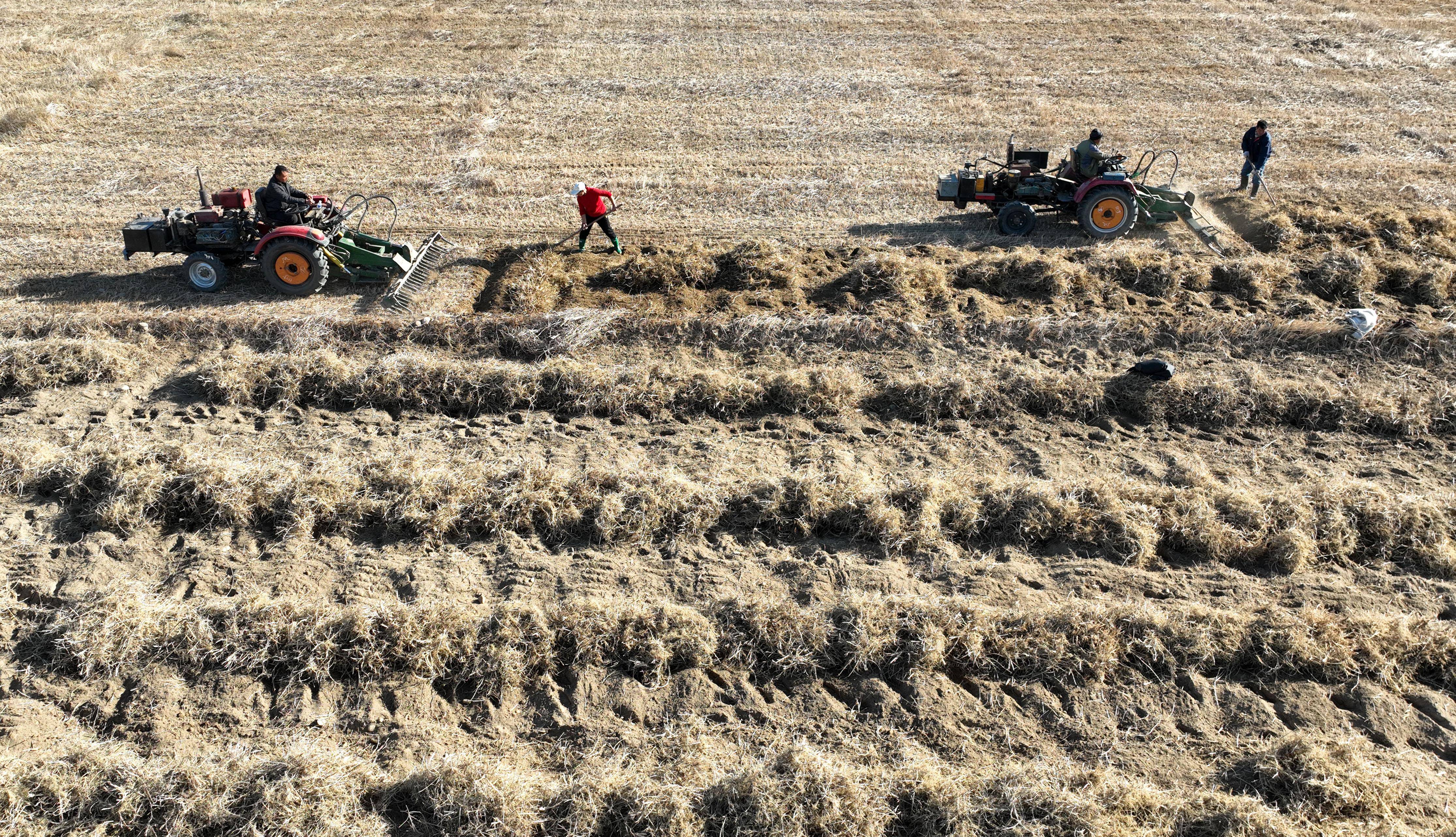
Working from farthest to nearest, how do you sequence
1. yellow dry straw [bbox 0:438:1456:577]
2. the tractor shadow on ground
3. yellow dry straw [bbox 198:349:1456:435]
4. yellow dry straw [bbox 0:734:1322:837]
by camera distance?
the tractor shadow on ground < yellow dry straw [bbox 198:349:1456:435] < yellow dry straw [bbox 0:438:1456:577] < yellow dry straw [bbox 0:734:1322:837]

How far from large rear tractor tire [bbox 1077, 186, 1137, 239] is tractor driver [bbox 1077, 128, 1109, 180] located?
1.07ft

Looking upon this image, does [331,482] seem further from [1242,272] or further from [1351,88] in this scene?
[1351,88]

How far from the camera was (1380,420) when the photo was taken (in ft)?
31.5

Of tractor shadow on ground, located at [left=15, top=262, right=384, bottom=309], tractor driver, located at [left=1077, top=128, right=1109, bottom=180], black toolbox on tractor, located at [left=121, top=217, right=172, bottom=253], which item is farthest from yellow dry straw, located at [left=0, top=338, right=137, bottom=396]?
tractor driver, located at [left=1077, top=128, right=1109, bottom=180]

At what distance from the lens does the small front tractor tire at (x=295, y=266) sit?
11.5 metres

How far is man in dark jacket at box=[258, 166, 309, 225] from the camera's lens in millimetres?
11453

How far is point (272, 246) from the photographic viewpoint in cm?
1148

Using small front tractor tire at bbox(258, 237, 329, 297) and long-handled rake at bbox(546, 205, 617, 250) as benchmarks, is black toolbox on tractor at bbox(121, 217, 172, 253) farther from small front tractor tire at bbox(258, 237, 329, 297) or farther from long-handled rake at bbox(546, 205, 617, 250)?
long-handled rake at bbox(546, 205, 617, 250)

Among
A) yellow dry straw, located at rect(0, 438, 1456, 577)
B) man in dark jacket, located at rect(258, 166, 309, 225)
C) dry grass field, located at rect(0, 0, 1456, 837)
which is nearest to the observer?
dry grass field, located at rect(0, 0, 1456, 837)

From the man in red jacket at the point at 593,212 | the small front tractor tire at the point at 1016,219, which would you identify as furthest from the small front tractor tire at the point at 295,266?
the small front tractor tire at the point at 1016,219

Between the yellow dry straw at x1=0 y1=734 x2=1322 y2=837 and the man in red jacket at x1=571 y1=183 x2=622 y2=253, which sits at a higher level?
the man in red jacket at x1=571 y1=183 x2=622 y2=253

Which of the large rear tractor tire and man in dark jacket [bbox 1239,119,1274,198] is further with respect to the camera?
man in dark jacket [bbox 1239,119,1274,198]

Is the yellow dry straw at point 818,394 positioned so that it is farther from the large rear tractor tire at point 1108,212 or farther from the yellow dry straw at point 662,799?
the yellow dry straw at point 662,799

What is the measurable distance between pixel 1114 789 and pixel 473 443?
6.32m
